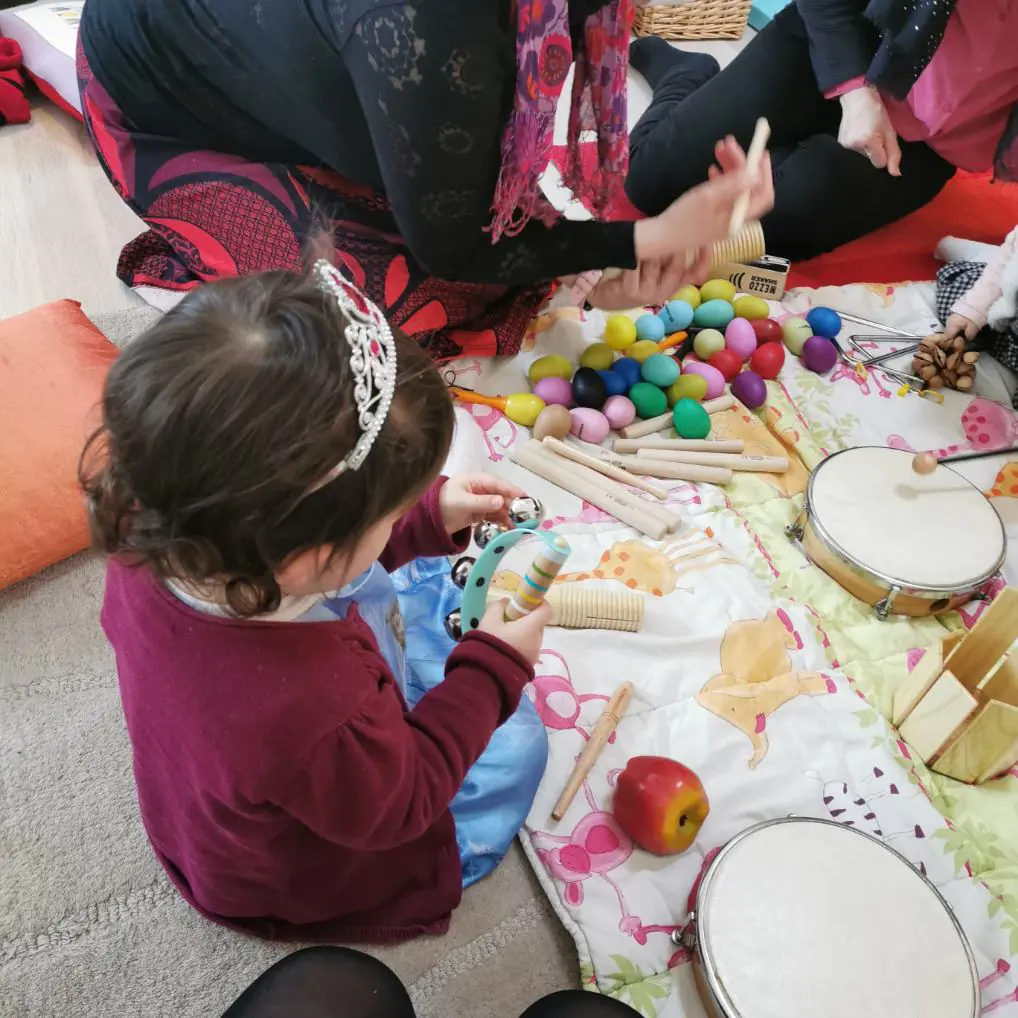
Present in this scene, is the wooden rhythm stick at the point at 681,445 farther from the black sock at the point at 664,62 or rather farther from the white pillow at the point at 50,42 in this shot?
the white pillow at the point at 50,42

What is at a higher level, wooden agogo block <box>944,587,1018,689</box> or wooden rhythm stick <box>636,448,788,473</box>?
wooden agogo block <box>944,587,1018,689</box>

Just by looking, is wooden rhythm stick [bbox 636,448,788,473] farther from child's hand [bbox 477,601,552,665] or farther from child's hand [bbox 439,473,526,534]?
child's hand [bbox 477,601,552,665]

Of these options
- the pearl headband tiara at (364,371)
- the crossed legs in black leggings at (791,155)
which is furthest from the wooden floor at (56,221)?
the pearl headband tiara at (364,371)

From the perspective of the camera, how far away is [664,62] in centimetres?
207

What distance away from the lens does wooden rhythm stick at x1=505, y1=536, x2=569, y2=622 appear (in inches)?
29.3

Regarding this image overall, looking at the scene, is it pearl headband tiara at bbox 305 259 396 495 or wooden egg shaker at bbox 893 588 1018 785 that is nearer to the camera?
pearl headband tiara at bbox 305 259 396 495

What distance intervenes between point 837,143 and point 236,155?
1.12m

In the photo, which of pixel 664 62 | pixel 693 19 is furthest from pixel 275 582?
pixel 693 19

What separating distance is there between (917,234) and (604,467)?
1.06 m

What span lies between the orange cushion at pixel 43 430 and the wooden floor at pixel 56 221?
0.25 metres

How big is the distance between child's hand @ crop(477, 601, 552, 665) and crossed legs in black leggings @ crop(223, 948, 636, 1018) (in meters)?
0.28

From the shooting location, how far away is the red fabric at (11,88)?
72.2 inches

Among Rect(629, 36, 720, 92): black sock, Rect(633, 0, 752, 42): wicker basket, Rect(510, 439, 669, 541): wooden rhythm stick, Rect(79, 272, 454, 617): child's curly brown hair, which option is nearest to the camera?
Rect(79, 272, 454, 617): child's curly brown hair

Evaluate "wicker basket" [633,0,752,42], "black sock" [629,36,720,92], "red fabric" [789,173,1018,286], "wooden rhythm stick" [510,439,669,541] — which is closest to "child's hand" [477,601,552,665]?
"wooden rhythm stick" [510,439,669,541]
